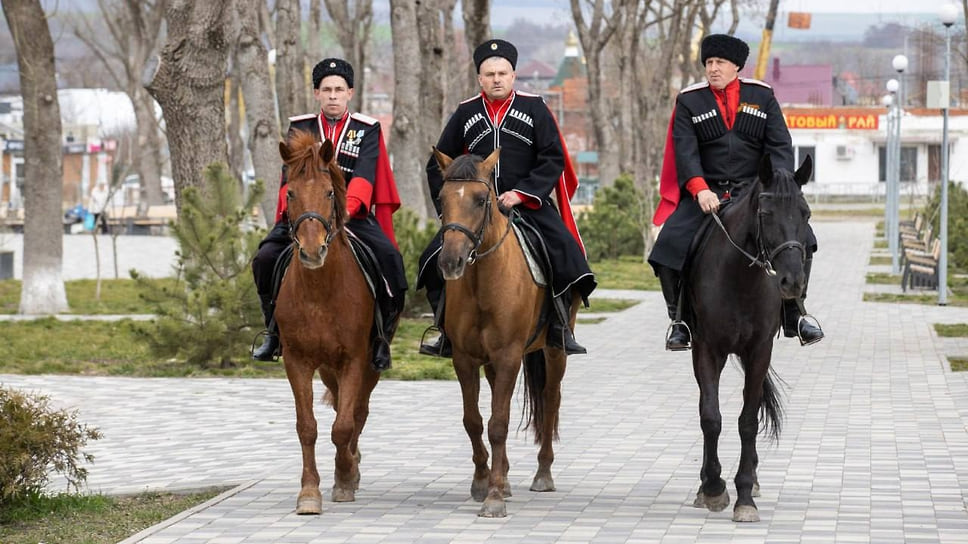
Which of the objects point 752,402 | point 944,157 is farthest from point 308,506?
point 944,157

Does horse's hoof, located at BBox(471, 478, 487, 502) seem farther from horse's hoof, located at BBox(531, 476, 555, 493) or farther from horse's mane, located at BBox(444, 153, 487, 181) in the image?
horse's mane, located at BBox(444, 153, 487, 181)

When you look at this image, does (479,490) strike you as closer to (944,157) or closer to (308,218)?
(308,218)

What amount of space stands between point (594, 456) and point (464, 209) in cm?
292

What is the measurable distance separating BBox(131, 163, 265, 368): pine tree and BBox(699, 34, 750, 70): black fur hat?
7.42 metres

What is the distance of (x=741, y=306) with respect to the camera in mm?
8547

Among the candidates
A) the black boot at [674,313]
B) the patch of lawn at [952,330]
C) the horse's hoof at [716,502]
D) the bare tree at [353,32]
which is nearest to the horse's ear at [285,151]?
the black boot at [674,313]

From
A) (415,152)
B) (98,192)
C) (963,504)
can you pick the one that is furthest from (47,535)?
(98,192)

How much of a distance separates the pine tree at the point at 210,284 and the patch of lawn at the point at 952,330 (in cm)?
846

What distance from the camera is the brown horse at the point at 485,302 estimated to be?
818 centimetres

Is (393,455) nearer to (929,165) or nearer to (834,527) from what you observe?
(834,527)

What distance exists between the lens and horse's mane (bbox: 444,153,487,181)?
826 cm

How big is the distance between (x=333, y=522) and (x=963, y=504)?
3288 millimetres

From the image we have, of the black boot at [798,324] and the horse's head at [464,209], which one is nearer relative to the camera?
the horse's head at [464,209]

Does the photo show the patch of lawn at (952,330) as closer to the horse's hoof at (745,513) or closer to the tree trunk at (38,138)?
the horse's hoof at (745,513)
